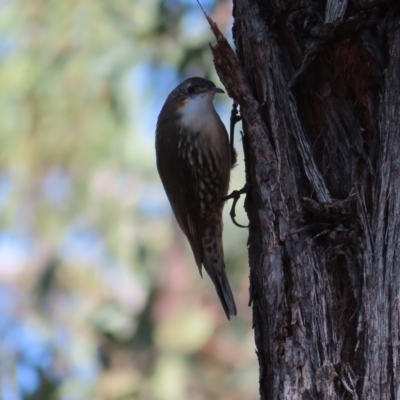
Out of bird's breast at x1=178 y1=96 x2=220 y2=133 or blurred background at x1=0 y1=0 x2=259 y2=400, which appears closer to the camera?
bird's breast at x1=178 y1=96 x2=220 y2=133

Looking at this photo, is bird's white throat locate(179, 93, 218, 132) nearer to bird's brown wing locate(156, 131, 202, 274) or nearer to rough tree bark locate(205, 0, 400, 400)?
bird's brown wing locate(156, 131, 202, 274)

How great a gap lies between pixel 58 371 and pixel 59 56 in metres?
2.72

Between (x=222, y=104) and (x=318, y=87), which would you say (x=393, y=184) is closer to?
(x=318, y=87)

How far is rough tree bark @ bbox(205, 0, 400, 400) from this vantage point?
6.76 feet

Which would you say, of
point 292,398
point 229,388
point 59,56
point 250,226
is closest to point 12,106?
point 59,56

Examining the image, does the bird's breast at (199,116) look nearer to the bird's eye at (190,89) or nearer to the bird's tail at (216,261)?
the bird's eye at (190,89)

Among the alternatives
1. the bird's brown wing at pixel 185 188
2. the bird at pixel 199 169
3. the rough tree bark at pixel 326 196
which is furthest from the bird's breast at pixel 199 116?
the rough tree bark at pixel 326 196

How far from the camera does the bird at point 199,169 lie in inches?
152

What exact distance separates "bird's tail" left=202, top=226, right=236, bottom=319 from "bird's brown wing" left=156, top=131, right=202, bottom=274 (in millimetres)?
85

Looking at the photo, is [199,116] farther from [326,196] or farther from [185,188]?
[326,196]

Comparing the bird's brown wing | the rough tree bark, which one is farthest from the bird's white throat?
the rough tree bark

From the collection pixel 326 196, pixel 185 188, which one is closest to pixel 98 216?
pixel 185 188

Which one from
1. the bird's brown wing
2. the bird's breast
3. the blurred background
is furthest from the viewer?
the blurred background

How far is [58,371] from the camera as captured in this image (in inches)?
252
